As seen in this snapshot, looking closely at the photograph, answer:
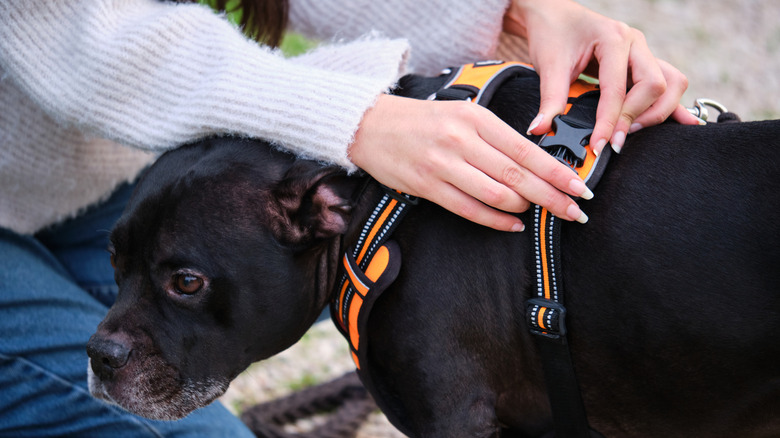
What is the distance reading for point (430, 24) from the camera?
111 inches

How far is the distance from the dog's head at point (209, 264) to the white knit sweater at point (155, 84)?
0.35 ft

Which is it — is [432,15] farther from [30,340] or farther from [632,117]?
[30,340]

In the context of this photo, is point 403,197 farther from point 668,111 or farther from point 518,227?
point 668,111

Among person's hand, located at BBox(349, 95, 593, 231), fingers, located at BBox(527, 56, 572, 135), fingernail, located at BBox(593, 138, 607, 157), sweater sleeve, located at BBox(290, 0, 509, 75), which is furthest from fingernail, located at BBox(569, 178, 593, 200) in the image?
sweater sleeve, located at BBox(290, 0, 509, 75)

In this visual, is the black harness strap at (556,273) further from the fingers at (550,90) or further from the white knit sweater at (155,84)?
the white knit sweater at (155,84)

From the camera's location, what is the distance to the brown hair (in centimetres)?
279

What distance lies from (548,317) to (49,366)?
177cm

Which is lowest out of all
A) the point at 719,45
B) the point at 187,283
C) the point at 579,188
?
the point at 719,45

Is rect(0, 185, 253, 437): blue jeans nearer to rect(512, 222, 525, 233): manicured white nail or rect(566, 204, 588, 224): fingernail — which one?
rect(512, 222, 525, 233): manicured white nail

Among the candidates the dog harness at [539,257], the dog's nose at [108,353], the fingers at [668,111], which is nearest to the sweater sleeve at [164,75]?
the dog harness at [539,257]

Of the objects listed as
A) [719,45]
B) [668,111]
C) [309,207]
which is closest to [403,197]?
[309,207]

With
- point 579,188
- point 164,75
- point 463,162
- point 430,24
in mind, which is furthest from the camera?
point 430,24

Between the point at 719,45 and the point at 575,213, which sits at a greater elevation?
Answer: the point at 575,213

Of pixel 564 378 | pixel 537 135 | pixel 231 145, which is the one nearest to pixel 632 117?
pixel 537 135
